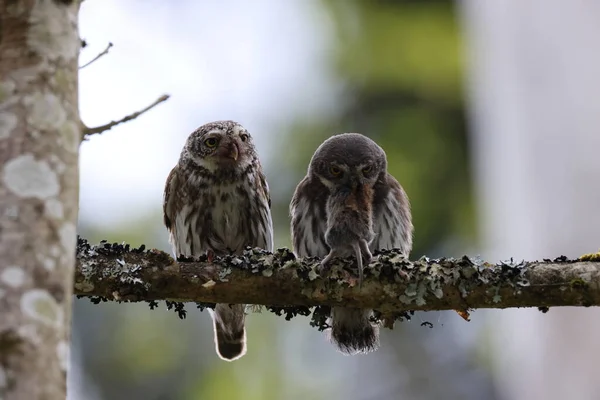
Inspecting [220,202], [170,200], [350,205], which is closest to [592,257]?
[350,205]

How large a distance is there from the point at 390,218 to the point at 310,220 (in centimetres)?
41

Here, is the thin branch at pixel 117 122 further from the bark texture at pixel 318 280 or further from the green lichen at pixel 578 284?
the green lichen at pixel 578 284

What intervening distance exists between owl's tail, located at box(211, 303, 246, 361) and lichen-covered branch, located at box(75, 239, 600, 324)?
1.84 m

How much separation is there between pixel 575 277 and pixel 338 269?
2.85ft

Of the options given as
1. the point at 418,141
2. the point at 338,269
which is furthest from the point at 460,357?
the point at 338,269

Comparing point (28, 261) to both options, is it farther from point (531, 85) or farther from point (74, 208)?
point (531, 85)

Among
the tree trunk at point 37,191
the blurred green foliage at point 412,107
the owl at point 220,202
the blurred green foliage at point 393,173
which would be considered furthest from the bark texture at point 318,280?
the blurred green foliage at point 412,107

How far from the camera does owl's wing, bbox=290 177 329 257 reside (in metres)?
4.69

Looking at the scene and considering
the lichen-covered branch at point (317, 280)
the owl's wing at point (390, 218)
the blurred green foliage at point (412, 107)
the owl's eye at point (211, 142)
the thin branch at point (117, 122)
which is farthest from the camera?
the blurred green foliage at point (412, 107)

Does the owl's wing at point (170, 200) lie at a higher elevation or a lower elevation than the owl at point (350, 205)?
higher

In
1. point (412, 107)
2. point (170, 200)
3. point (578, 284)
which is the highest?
point (412, 107)

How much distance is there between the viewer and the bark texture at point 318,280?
3402 millimetres

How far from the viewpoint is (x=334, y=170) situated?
474 centimetres

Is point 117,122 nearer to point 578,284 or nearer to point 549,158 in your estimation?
point 578,284
